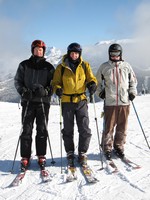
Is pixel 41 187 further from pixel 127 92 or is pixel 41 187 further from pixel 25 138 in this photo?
pixel 127 92

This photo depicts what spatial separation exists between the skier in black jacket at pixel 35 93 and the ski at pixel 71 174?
62cm

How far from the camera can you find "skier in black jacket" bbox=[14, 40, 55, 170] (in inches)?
227

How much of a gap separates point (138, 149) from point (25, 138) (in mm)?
3203

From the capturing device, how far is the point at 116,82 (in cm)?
620

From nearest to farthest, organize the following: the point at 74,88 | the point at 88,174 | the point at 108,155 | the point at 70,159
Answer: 1. the point at 88,174
2. the point at 74,88
3. the point at 70,159
4. the point at 108,155

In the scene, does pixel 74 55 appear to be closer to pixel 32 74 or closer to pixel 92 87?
pixel 92 87

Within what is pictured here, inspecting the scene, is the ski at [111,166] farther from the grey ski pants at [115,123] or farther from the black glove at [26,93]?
the black glove at [26,93]

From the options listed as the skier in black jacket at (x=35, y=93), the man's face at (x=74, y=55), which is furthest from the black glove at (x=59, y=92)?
the man's face at (x=74, y=55)

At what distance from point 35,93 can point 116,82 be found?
1842mm

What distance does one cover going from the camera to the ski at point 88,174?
5.01m

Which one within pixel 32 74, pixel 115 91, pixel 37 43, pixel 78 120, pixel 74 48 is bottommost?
pixel 78 120

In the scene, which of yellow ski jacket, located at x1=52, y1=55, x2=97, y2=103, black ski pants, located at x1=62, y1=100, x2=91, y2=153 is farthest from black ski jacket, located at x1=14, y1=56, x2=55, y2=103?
black ski pants, located at x1=62, y1=100, x2=91, y2=153

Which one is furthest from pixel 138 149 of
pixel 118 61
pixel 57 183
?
pixel 57 183

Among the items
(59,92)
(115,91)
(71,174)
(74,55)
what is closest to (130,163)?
(71,174)
